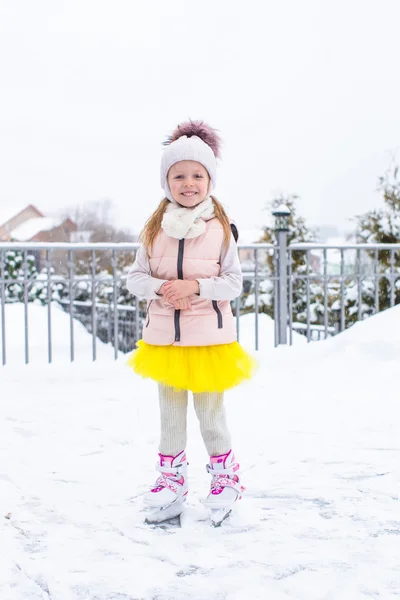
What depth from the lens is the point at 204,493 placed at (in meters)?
2.39

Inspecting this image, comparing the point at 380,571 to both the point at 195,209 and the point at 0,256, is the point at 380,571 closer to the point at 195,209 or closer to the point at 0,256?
the point at 195,209

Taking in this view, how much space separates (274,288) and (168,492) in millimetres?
4094

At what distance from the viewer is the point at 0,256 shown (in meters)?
5.25

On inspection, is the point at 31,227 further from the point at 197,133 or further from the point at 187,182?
the point at 187,182

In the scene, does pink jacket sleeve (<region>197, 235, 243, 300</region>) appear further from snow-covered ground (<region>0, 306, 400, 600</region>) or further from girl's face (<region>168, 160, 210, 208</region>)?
snow-covered ground (<region>0, 306, 400, 600</region>)

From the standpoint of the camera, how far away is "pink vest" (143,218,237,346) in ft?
6.93

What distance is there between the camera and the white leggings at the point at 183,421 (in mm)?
2141

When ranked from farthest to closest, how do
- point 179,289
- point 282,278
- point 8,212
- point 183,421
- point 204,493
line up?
point 8,212
point 282,278
point 204,493
point 183,421
point 179,289

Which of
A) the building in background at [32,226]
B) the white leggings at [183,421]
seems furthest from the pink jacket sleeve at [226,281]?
the building in background at [32,226]

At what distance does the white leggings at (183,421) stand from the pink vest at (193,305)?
0.18m

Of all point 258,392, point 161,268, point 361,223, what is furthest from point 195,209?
point 361,223

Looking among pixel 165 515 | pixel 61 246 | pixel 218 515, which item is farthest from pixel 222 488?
pixel 61 246

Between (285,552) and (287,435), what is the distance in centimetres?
135

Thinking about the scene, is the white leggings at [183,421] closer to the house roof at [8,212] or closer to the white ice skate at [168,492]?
the white ice skate at [168,492]
